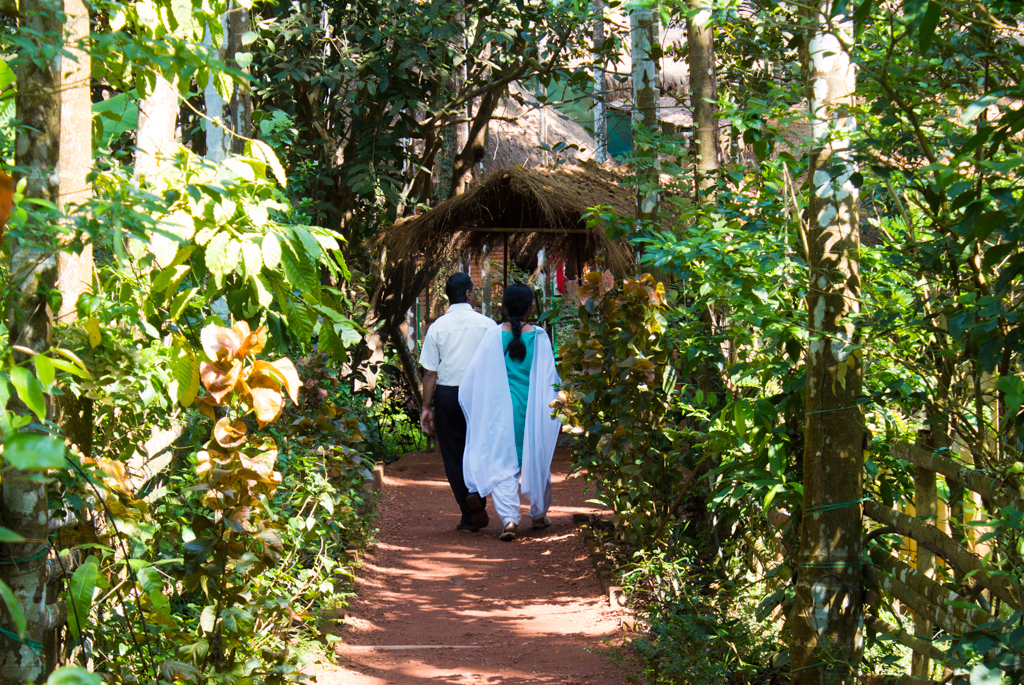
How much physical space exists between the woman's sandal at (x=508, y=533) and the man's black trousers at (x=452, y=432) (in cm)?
53

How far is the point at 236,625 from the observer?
2594 millimetres

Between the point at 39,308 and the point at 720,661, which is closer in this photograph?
the point at 39,308

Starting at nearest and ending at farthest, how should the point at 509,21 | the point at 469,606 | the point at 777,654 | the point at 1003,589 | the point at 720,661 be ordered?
the point at 1003,589
the point at 777,654
the point at 720,661
the point at 469,606
the point at 509,21

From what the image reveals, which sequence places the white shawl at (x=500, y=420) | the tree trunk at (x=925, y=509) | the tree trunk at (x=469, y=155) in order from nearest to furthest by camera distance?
the tree trunk at (x=925, y=509), the white shawl at (x=500, y=420), the tree trunk at (x=469, y=155)

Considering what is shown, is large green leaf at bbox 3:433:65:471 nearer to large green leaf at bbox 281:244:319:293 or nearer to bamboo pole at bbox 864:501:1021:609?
large green leaf at bbox 281:244:319:293

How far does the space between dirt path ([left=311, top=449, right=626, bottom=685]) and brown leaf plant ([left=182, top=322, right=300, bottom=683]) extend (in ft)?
3.38

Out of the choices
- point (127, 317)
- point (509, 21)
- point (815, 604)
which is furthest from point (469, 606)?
point (509, 21)

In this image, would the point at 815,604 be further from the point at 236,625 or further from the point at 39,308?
the point at 39,308

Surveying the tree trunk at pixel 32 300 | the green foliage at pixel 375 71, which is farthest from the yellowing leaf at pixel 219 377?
the green foliage at pixel 375 71

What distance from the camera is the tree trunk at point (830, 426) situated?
8.58 feet

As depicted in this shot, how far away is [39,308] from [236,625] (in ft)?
3.62

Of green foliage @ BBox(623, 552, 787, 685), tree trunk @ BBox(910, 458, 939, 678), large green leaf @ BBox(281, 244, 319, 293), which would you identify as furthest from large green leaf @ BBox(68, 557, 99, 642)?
tree trunk @ BBox(910, 458, 939, 678)

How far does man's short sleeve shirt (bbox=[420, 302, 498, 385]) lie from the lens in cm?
677

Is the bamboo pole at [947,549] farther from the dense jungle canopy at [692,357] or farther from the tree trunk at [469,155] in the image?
the tree trunk at [469,155]
